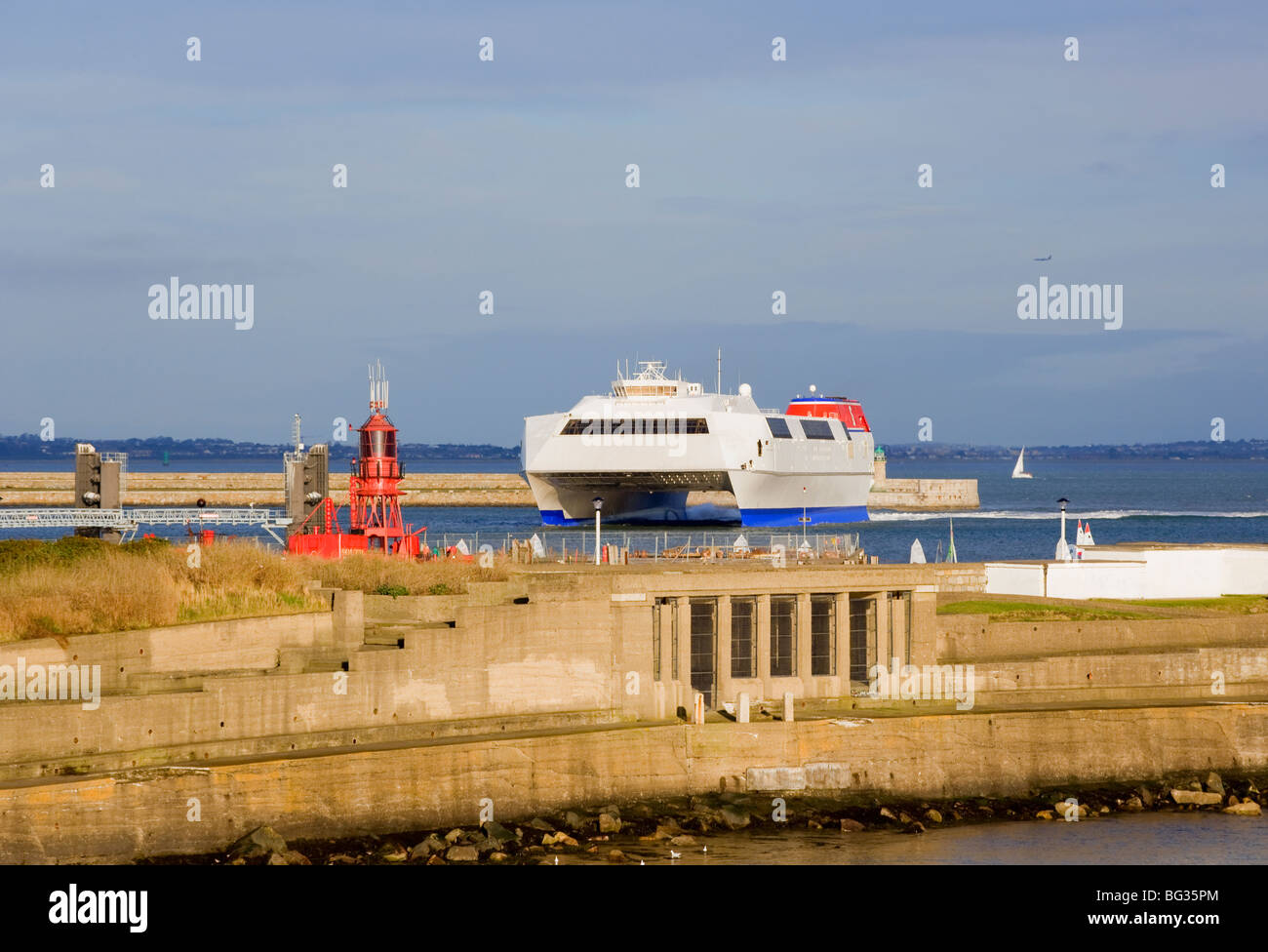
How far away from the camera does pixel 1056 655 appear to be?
118 ft

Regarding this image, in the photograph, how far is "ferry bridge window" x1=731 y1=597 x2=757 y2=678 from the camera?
110 ft

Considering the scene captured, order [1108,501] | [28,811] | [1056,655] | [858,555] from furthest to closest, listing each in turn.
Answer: [1108,501], [858,555], [1056,655], [28,811]

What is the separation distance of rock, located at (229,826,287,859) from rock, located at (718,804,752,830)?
7.19 metres

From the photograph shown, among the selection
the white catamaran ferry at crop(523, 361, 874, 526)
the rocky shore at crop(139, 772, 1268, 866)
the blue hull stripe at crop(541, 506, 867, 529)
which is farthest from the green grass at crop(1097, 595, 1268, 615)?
the white catamaran ferry at crop(523, 361, 874, 526)

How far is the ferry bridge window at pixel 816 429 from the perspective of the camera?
3602 inches

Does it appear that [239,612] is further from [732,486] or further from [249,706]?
[732,486]

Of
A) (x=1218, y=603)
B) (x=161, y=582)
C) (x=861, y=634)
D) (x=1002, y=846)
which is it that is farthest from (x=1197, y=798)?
(x=161, y=582)

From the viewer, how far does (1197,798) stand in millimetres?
31453

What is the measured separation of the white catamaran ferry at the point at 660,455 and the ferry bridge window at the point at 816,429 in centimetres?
183

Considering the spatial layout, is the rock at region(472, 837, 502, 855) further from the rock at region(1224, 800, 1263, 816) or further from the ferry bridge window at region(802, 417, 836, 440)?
the ferry bridge window at region(802, 417, 836, 440)

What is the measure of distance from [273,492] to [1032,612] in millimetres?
103847
